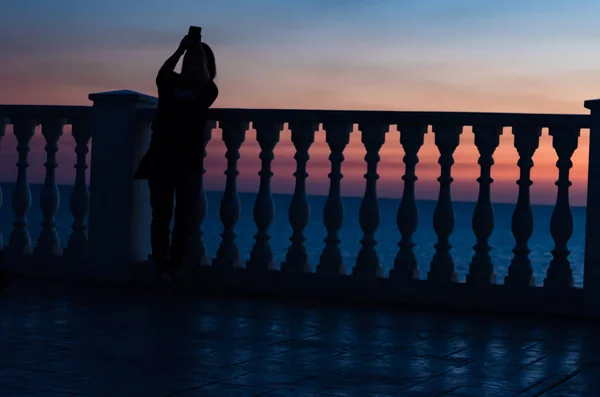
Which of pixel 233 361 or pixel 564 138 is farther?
pixel 564 138

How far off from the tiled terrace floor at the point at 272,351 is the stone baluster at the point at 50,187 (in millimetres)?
1377

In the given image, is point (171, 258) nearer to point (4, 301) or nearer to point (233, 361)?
point (4, 301)

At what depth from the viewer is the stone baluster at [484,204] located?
7058 millimetres

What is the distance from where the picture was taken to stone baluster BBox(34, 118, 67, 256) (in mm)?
8367

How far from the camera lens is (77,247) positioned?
8.36 metres

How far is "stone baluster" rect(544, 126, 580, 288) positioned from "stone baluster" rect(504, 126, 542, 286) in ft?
0.44

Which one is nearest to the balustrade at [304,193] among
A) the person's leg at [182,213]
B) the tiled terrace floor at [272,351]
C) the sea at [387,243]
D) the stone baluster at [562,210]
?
the stone baluster at [562,210]

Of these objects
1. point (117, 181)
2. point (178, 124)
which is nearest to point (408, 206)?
point (178, 124)

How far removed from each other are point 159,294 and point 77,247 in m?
1.19

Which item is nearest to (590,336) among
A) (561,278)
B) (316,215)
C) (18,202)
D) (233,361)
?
(561,278)

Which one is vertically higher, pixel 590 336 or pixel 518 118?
pixel 518 118

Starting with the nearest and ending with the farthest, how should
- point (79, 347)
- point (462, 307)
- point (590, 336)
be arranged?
point (79, 347)
point (590, 336)
point (462, 307)

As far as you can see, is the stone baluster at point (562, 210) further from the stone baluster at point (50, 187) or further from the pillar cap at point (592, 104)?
the stone baluster at point (50, 187)

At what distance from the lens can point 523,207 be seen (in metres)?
7.01
